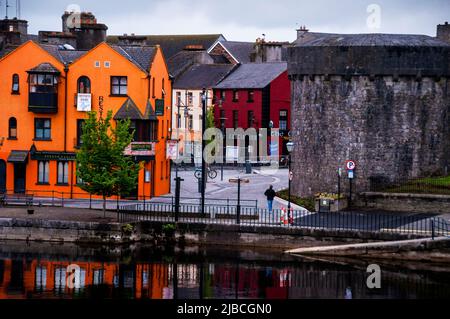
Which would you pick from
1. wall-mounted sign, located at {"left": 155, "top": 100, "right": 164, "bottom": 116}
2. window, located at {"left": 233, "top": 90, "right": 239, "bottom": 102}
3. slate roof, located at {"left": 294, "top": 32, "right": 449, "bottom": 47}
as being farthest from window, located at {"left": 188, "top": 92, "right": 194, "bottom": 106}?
slate roof, located at {"left": 294, "top": 32, "right": 449, "bottom": 47}

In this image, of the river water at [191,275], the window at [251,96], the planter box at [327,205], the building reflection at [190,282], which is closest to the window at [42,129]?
the river water at [191,275]

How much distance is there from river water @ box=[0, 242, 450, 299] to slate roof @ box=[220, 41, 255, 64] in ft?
236

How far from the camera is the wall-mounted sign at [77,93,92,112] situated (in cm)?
6881

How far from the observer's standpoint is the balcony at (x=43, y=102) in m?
69.1

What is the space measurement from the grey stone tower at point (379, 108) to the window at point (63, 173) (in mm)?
13438

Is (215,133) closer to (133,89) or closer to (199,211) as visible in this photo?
(133,89)

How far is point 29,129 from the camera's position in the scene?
69.8m

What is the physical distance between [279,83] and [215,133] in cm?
648

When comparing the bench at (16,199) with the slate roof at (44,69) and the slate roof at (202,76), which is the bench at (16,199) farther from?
the slate roof at (202,76)

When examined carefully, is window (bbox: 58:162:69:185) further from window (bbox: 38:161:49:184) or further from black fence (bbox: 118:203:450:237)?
black fence (bbox: 118:203:450:237)

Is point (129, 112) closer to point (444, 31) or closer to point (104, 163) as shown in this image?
point (104, 163)

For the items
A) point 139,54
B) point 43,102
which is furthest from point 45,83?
point 139,54
